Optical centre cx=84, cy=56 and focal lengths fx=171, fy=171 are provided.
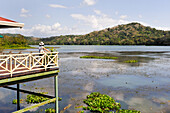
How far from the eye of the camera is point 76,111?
1642cm

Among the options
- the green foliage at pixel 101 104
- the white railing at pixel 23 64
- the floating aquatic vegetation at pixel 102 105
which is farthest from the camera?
the green foliage at pixel 101 104

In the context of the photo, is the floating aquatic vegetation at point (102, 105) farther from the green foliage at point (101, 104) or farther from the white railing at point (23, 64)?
the white railing at point (23, 64)

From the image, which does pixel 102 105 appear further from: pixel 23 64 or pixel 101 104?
pixel 23 64

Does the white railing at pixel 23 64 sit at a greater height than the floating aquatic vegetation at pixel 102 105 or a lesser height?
greater

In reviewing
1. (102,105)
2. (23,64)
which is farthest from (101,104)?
(23,64)

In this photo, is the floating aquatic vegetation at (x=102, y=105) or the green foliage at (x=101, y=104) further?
the green foliage at (x=101, y=104)

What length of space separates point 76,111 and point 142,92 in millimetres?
10354

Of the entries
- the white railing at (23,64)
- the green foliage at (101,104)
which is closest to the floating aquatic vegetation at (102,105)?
the green foliage at (101,104)

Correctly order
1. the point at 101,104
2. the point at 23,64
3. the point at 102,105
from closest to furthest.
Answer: the point at 23,64, the point at 102,105, the point at 101,104

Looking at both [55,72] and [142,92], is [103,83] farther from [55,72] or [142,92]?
[55,72]

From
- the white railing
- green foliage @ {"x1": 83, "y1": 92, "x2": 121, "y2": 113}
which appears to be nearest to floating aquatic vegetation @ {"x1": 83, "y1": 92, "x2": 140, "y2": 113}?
green foliage @ {"x1": 83, "y1": 92, "x2": 121, "y2": 113}

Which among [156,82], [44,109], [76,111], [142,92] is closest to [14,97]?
[44,109]

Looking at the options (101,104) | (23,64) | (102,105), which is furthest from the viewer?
(101,104)

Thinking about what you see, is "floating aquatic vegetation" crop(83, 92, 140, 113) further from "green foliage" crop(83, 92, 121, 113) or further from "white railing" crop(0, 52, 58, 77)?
"white railing" crop(0, 52, 58, 77)
